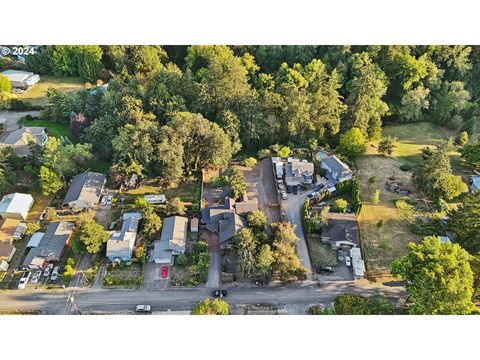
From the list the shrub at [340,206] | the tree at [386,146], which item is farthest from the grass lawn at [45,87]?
the tree at [386,146]

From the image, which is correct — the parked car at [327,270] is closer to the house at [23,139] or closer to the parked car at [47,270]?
the parked car at [47,270]

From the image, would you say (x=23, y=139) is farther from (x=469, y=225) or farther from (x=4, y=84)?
(x=469, y=225)

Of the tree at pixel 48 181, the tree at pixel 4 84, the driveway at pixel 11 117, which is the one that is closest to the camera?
the tree at pixel 48 181

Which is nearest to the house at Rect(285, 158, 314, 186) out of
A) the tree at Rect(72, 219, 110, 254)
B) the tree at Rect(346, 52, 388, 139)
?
the tree at Rect(346, 52, 388, 139)

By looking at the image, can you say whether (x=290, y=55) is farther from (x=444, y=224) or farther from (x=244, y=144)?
(x=444, y=224)

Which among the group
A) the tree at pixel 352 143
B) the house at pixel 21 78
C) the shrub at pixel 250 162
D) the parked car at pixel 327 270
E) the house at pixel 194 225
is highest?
the house at pixel 21 78

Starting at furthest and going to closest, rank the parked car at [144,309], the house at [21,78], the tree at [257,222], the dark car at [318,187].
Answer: the house at [21,78], the dark car at [318,187], the tree at [257,222], the parked car at [144,309]
